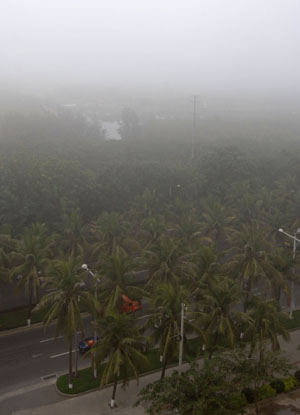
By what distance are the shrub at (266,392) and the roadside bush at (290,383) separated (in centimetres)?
118

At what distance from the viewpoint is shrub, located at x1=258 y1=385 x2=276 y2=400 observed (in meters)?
25.0

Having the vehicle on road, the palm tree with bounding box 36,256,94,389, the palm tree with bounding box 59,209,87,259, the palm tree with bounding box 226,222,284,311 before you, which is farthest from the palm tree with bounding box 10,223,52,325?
the palm tree with bounding box 226,222,284,311

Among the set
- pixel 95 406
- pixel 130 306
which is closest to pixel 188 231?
pixel 130 306

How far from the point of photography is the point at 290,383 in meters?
26.2

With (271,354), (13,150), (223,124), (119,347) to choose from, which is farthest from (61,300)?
(223,124)

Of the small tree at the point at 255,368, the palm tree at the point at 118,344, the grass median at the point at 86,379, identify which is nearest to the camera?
the small tree at the point at 255,368

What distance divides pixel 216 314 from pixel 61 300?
9.28 m

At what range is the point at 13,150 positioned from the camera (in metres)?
68.1

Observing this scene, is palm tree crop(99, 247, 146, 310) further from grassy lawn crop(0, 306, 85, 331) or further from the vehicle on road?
grassy lawn crop(0, 306, 85, 331)

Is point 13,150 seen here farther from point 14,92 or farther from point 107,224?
point 14,92

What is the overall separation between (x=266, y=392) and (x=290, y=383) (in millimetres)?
2128

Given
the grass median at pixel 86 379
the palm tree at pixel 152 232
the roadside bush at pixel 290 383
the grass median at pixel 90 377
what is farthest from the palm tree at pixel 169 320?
the palm tree at pixel 152 232

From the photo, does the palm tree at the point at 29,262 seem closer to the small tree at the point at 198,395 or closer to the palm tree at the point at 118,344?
the palm tree at the point at 118,344

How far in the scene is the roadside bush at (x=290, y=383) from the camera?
85.6ft
